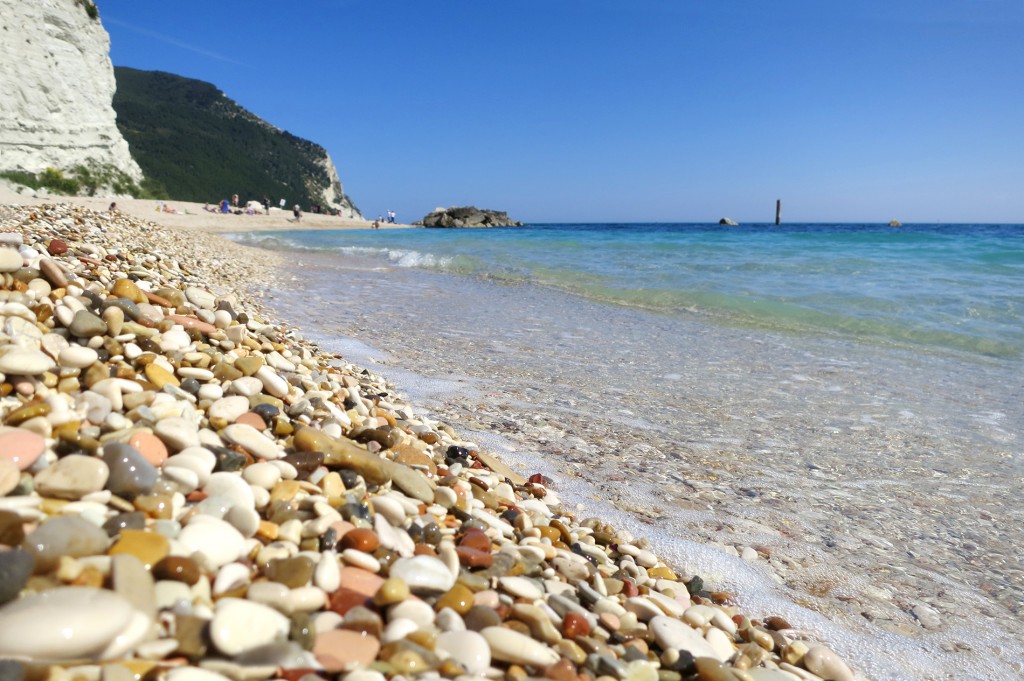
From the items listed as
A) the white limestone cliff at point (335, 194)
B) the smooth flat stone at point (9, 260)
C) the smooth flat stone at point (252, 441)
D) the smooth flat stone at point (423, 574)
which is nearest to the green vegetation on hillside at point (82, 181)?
the smooth flat stone at point (9, 260)

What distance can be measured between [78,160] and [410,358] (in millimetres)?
30676

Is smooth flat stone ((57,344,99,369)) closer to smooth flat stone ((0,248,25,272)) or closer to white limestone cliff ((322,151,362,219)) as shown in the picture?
smooth flat stone ((0,248,25,272))

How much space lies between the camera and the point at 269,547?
1529 millimetres

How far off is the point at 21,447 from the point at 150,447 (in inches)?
11.1

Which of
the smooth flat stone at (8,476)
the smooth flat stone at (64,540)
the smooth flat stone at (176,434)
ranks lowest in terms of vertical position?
the smooth flat stone at (64,540)

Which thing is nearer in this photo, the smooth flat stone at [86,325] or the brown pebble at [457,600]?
the brown pebble at [457,600]

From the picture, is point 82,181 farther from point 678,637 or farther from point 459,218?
point 459,218

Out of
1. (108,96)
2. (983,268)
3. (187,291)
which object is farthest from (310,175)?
(187,291)

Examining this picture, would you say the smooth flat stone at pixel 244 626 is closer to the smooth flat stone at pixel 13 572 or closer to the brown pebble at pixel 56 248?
the smooth flat stone at pixel 13 572

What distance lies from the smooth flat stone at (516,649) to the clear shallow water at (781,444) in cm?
98

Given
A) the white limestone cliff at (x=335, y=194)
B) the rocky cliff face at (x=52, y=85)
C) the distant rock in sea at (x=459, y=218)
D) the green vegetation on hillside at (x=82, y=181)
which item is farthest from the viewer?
the white limestone cliff at (x=335, y=194)

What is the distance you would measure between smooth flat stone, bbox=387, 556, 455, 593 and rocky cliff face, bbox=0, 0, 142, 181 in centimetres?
3038

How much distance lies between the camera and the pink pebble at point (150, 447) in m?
1.71

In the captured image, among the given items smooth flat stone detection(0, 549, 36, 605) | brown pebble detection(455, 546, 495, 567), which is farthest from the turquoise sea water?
smooth flat stone detection(0, 549, 36, 605)
